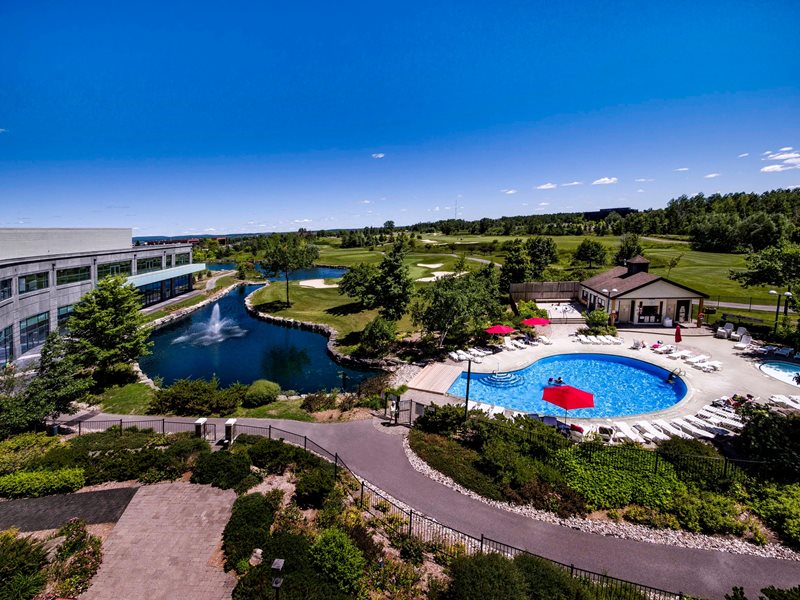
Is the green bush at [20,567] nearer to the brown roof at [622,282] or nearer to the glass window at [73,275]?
the glass window at [73,275]

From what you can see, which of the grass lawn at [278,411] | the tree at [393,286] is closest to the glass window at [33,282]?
the grass lawn at [278,411]

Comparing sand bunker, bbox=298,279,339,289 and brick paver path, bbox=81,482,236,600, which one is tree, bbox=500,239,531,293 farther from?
brick paver path, bbox=81,482,236,600

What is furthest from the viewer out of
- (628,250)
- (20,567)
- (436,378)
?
(628,250)

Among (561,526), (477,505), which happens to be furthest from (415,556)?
(561,526)

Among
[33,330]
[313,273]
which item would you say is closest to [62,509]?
[33,330]

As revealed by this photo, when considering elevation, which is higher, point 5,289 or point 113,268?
point 113,268

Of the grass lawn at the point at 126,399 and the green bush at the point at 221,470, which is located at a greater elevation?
the green bush at the point at 221,470

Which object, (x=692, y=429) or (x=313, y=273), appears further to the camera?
(x=313, y=273)

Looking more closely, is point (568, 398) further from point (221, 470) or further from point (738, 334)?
point (738, 334)
